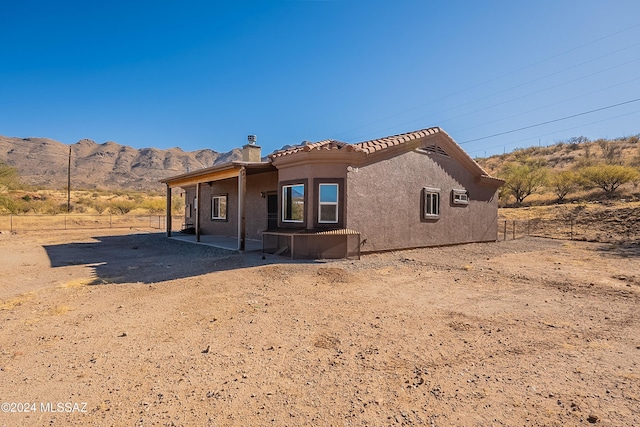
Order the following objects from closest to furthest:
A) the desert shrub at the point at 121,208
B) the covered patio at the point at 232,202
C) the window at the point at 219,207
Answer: the covered patio at the point at 232,202, the window at the point at 219,207, the desert shrub at the point at 121,208

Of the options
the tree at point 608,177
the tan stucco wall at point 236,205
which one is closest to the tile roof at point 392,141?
the tan stucco wall at point 236,205

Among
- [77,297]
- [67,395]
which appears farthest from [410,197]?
[67,395]

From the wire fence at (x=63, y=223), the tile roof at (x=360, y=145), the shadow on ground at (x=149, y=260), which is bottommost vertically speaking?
the shadow on ground at (x=149, y=260)

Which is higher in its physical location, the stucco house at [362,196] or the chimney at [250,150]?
the chimney at [250,150]

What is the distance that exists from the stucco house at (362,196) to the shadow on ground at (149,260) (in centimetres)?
144

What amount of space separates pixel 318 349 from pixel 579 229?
21.7m

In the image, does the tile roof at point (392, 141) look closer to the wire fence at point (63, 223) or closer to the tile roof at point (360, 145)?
the tile roof at point (360, 145)

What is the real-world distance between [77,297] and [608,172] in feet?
112

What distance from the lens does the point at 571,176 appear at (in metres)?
28.0

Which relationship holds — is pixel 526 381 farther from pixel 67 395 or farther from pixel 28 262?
pixel 28 262

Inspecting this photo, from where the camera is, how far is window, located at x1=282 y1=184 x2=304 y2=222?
10.6m

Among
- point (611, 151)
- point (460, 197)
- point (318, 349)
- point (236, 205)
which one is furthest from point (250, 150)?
point (611, 151)

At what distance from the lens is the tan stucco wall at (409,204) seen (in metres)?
10.8

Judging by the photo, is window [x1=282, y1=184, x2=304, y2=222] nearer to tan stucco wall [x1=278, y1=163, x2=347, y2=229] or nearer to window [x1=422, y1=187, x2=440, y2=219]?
tan stucco wall [x1=278, y1=163, x2=347, y2=229]
